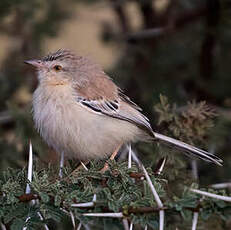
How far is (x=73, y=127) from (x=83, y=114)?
0.48 ft

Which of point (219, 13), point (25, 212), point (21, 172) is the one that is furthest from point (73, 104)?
point (219, 13)

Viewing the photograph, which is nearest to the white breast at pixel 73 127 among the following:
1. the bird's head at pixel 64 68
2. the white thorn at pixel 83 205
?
the bird's head at pixel 64 68

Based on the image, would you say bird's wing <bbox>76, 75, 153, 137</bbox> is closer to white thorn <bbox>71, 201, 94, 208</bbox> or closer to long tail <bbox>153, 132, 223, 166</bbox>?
long tail <bbox>153, 132, 223, 166</bbox>

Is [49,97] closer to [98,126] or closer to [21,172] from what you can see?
[98,126]

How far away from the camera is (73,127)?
4.33 meters

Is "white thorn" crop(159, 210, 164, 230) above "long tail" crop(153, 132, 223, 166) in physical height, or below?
above

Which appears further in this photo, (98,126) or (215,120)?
(215,120)

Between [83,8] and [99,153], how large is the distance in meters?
3.22

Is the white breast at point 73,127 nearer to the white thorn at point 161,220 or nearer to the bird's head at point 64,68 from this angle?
the bird's head at point 64,68

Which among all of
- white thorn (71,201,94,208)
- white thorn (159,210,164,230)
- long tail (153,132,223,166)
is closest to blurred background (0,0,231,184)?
long tail (153,132,223,166)

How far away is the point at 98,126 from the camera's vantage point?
4438 mm

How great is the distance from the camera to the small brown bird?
14.3 feet

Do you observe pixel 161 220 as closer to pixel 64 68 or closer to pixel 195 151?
pixel 195 151

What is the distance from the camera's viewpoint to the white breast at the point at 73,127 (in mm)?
4344
